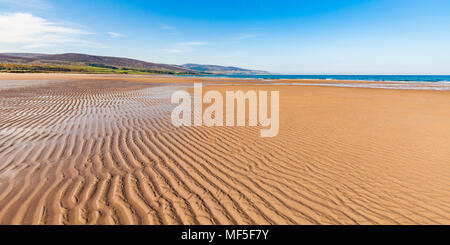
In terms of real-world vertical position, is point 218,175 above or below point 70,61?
below

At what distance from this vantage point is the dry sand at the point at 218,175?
9.36 ft

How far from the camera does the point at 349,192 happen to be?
339 centimetres

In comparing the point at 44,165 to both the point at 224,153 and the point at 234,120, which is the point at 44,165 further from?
the point at 234,120

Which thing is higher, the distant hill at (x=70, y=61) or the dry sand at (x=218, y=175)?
the distant hill at (x=70, y=61)

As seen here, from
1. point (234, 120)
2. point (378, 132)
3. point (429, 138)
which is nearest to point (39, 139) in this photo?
point (234, 120)

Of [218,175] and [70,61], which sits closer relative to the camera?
[218,175]

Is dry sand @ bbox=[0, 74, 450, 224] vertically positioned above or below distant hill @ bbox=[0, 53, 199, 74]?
below

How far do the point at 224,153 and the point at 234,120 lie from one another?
3.56m

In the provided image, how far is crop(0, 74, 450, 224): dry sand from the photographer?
9.36 feet

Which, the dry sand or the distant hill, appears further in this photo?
the distant hill

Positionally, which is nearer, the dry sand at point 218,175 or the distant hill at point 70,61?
the dry sand at point 218,175

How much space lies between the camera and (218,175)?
394 cm
